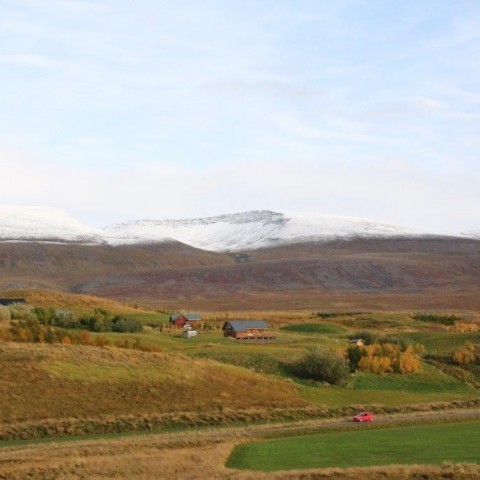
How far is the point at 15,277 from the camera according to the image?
625 ft

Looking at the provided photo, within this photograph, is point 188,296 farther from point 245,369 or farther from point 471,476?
point 471,476

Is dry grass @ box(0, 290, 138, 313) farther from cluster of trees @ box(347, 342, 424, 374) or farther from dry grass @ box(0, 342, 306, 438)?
dry grass @ box(0, 342, 306, 438)

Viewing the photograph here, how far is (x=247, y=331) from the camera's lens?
70.1 meters

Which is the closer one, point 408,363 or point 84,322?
point 408,363

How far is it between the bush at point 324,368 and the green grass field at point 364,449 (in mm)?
13989

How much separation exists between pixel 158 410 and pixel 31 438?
23.2 ft

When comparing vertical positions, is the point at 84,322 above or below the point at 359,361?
above

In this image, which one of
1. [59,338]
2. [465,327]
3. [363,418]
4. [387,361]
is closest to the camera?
[363,418]

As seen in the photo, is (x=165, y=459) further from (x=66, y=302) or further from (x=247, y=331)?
(x=66, y=302)

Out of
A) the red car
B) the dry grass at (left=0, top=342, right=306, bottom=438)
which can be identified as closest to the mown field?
the dry grass at (left=0, top=342, right=306, bottom=438)

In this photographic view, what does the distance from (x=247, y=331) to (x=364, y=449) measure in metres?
39.9

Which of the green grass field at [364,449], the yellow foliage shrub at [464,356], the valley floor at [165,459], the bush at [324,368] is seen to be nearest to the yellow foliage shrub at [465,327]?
the yellow foliage shrub at [464,356]

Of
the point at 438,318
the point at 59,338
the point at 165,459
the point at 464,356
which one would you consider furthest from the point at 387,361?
the point at 438,318

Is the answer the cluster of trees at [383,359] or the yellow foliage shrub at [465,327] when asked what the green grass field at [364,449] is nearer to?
the cluster of trees at [383,359]
